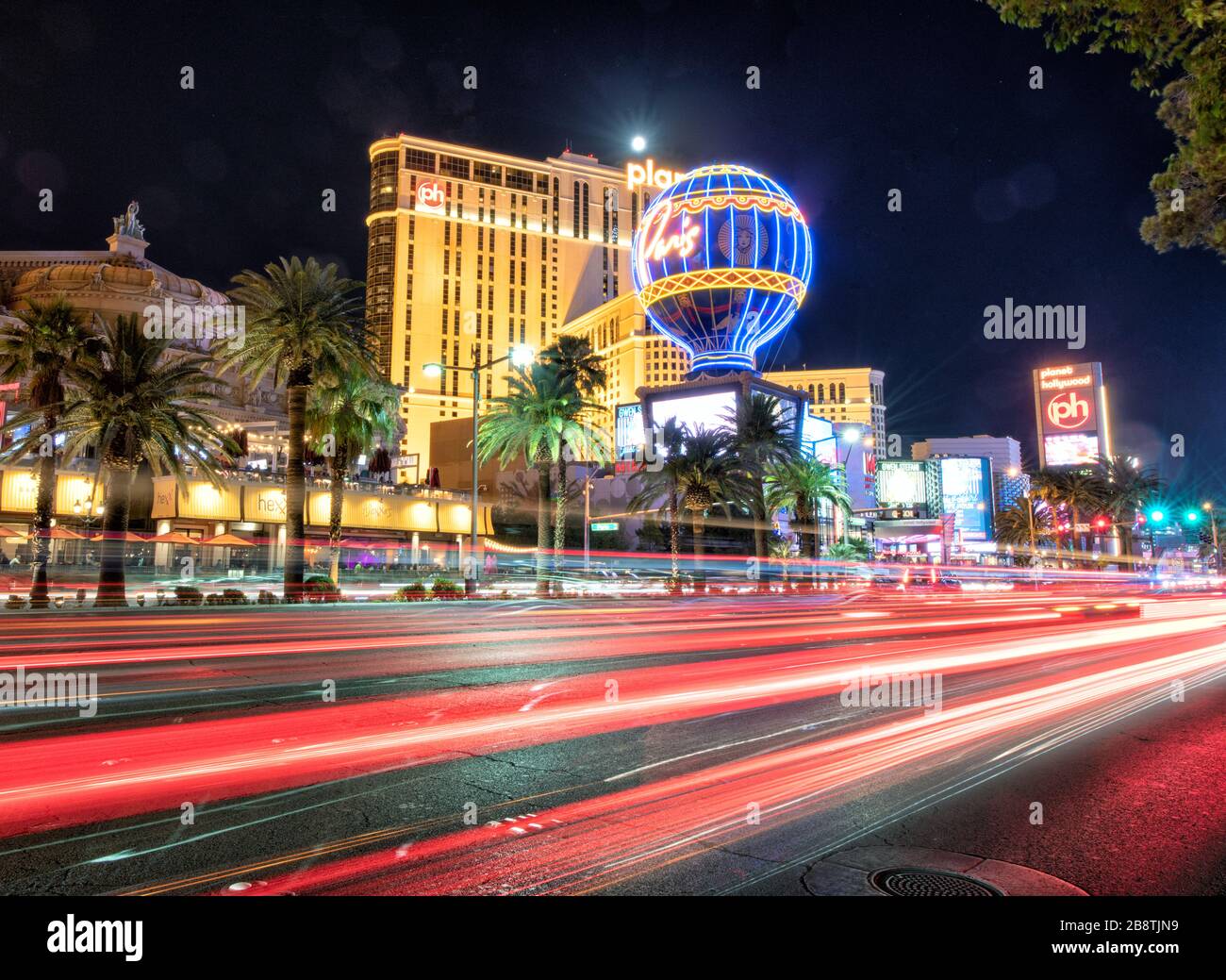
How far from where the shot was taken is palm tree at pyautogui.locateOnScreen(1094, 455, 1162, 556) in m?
70.0

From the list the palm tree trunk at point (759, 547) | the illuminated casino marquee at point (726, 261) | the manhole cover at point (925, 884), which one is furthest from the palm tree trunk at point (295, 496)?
the illuminated casino marquee at point (726, 261)

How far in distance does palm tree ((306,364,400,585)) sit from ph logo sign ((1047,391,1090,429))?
314 feet

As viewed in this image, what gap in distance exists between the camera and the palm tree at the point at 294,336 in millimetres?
29578

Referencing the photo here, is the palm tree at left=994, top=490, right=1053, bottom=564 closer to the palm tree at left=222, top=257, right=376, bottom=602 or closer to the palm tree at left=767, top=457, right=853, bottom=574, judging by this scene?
the palm tree at left=767, top=457, right=853, bottom=574

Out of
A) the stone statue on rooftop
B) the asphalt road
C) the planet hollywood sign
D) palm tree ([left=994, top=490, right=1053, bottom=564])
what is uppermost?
the planet hollywood sign

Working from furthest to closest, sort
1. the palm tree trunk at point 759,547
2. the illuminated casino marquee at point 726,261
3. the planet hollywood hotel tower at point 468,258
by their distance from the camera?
1. the planet hollywood hotel tower at point 468,258
2. the illuminated casino marquee at point 726,261
3. the palm tree trunk at point 759,547

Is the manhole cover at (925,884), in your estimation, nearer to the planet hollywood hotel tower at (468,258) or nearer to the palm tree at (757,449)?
the palm tree at (757,449)

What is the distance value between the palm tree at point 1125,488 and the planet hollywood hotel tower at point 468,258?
9120 centimetres

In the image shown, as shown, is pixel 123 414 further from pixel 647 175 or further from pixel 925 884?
pixel 647 175

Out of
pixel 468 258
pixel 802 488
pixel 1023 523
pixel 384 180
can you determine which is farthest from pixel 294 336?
pixel 384 180

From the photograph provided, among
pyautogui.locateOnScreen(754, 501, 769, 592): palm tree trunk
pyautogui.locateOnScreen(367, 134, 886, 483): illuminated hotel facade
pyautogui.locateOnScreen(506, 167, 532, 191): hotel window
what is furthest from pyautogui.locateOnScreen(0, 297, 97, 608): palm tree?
pyautogui.locateOnScreen(506, 167, 532, 191): hotel window
